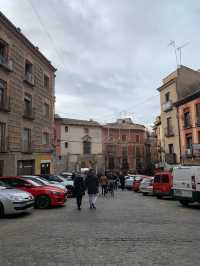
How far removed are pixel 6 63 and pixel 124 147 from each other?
4233cm

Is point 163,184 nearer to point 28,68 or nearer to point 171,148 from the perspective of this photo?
point 171,148

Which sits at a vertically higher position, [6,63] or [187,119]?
[6,63]

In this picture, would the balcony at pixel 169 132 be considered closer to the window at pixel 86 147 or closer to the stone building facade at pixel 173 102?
the stone building facade at pixel 173 102

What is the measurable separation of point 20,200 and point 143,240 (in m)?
5.52

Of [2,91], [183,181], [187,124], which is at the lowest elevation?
[183,181]

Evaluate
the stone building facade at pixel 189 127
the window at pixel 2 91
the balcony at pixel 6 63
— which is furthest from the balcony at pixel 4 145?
the stone building facade at pixel 189 127

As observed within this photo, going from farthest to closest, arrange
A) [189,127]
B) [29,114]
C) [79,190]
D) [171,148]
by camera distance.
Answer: [171,148], [189,127], [29,114], [79,190]

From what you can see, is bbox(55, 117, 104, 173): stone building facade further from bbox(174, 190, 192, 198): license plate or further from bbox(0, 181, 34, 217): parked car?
bbox(0, 181, 34, 217): parked car

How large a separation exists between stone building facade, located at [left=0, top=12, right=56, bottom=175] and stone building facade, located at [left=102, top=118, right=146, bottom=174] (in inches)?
A: 1152

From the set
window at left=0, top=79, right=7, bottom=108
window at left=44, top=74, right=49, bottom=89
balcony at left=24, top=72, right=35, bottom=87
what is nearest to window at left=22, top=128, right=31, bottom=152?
window at left=0, top=79, right=7, bottom=108

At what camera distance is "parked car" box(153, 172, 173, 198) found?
1773 cm

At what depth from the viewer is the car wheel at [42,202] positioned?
13047 mm

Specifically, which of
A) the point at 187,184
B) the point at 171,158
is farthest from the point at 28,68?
the point at 187,184

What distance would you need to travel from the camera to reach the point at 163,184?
18.2m
